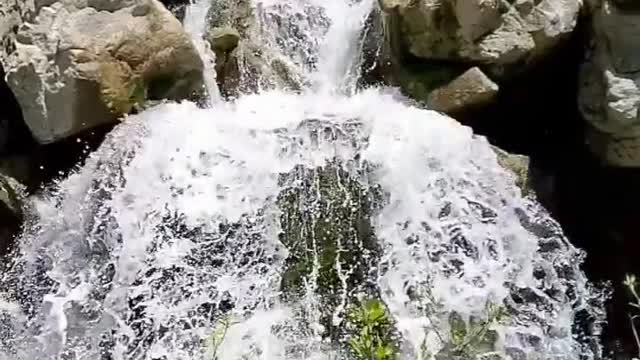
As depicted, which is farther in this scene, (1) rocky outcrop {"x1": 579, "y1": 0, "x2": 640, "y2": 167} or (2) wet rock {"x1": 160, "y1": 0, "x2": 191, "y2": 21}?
(2) wet rock {"x1": 160, "y1": 0, "x2": 191, "y2": 21}

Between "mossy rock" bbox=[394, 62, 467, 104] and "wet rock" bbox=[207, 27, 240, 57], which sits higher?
"mossy rock" bbox=[394, 62, 467, 104]

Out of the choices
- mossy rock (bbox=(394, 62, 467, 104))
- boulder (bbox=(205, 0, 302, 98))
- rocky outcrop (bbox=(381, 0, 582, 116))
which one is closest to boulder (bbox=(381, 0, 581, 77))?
rocky outcrop (bbox=(381, 0, 582, 116))

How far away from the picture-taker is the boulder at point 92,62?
242 inches

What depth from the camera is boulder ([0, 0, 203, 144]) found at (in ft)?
20.1

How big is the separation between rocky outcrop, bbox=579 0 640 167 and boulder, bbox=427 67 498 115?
2.02 feet

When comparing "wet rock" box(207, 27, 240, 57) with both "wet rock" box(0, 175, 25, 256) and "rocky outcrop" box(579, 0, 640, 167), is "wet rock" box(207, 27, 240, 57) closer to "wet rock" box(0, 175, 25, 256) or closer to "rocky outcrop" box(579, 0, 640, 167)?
"wet rock" box(0, 175, 25, 256)

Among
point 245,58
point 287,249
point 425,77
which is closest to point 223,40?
point 245,58

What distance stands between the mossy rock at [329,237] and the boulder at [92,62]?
1.40m

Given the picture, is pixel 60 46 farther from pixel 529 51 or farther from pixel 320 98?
pixel 529 51

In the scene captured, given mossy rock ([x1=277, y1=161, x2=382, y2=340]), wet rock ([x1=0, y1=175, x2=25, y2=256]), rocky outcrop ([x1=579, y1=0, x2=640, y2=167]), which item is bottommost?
wet rock ([x1=0, y1=175, x2=25, y2=256])

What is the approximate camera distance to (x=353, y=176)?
549 cm

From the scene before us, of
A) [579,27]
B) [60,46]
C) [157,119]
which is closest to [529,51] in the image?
[579,27]

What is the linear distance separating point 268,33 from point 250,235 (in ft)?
8.30

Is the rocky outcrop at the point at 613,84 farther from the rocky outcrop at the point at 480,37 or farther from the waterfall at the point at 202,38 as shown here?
→ the waterfall at the point at 202,38
